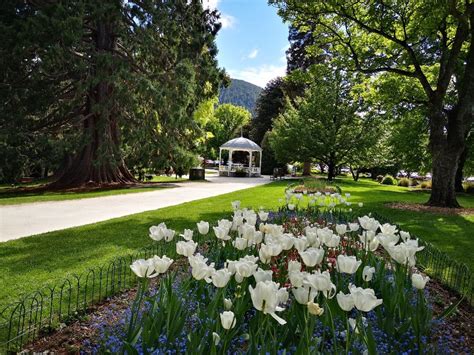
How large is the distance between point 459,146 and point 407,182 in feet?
72.8

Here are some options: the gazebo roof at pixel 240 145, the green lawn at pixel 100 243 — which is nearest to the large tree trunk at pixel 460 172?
the green lawn at pixel 100 243

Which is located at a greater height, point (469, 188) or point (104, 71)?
point (104, 71)

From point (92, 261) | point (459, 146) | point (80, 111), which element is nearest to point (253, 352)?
point (92, 261)

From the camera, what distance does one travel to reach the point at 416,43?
49.9ft

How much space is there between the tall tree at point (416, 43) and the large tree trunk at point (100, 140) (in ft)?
27.3

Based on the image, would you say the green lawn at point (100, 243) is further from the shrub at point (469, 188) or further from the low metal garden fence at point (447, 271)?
the shrub at point (469, 188)

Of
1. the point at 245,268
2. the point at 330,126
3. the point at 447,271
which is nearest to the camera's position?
the point at 245,268

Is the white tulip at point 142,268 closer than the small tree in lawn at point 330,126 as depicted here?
Yes

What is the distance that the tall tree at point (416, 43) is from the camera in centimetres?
1343

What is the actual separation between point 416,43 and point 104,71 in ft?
40.0

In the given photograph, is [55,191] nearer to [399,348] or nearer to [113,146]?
[113,146]

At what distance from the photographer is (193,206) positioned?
Result: 1230cm

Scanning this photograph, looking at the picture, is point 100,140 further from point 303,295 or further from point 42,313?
point 303,295

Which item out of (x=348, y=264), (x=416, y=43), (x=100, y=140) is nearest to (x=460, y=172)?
(x=416, y=43)
